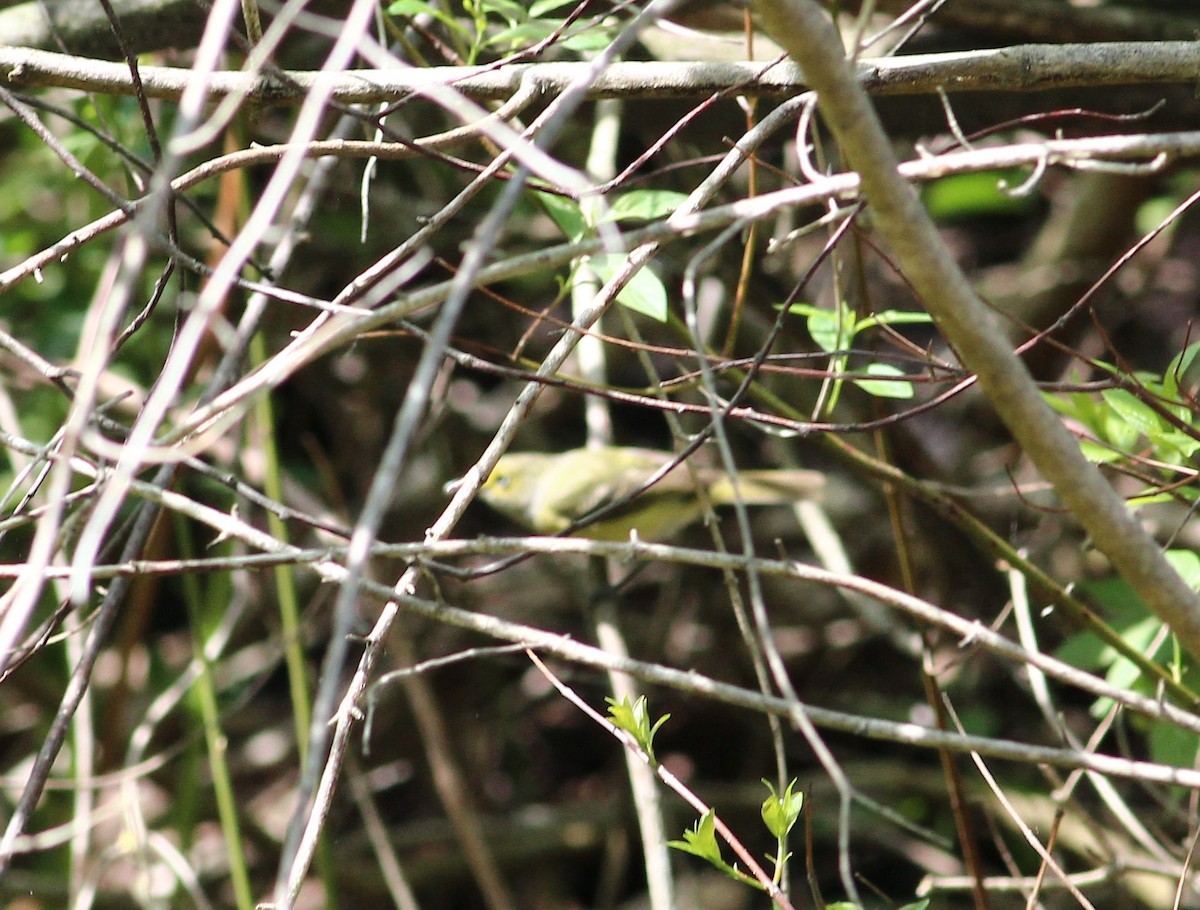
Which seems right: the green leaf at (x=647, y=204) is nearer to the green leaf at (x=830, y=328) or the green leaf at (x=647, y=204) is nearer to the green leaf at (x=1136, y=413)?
the green leaf at (x=830, y=328)

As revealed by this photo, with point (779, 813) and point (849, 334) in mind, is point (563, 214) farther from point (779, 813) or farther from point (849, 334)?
point (779, 813)

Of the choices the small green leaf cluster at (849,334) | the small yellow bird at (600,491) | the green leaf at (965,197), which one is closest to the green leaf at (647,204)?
the small green leaf cluster at (849,334)

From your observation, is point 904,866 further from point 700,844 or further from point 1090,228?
point 700,844

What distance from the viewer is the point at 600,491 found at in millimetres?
4277

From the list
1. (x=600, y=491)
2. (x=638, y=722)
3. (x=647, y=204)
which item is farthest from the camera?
(x=600, y=491)

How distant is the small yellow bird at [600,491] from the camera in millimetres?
4207

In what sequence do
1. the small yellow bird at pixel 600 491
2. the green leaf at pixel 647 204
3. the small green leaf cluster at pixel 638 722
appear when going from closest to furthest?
1. the small green leaf cluster at pixel 638 722
2. the green leaf at pixel 647 204
3. the small yellow bird at pixel 600 491

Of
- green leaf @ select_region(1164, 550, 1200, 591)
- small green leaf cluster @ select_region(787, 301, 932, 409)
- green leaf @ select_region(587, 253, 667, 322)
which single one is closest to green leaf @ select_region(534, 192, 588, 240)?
green leaf @ select_region(587, 253, 667, 322)

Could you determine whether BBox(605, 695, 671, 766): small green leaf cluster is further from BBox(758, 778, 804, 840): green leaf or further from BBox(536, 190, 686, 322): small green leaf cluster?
BBox(536, 190, 686, 322): small green leaf cluster

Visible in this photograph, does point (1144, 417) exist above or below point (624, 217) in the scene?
below

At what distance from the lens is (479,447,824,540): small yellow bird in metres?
4.21

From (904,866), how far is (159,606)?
3.03m

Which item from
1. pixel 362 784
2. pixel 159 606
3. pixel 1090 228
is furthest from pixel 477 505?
pixel 1090 228

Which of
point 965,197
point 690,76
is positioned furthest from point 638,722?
point 965,197
